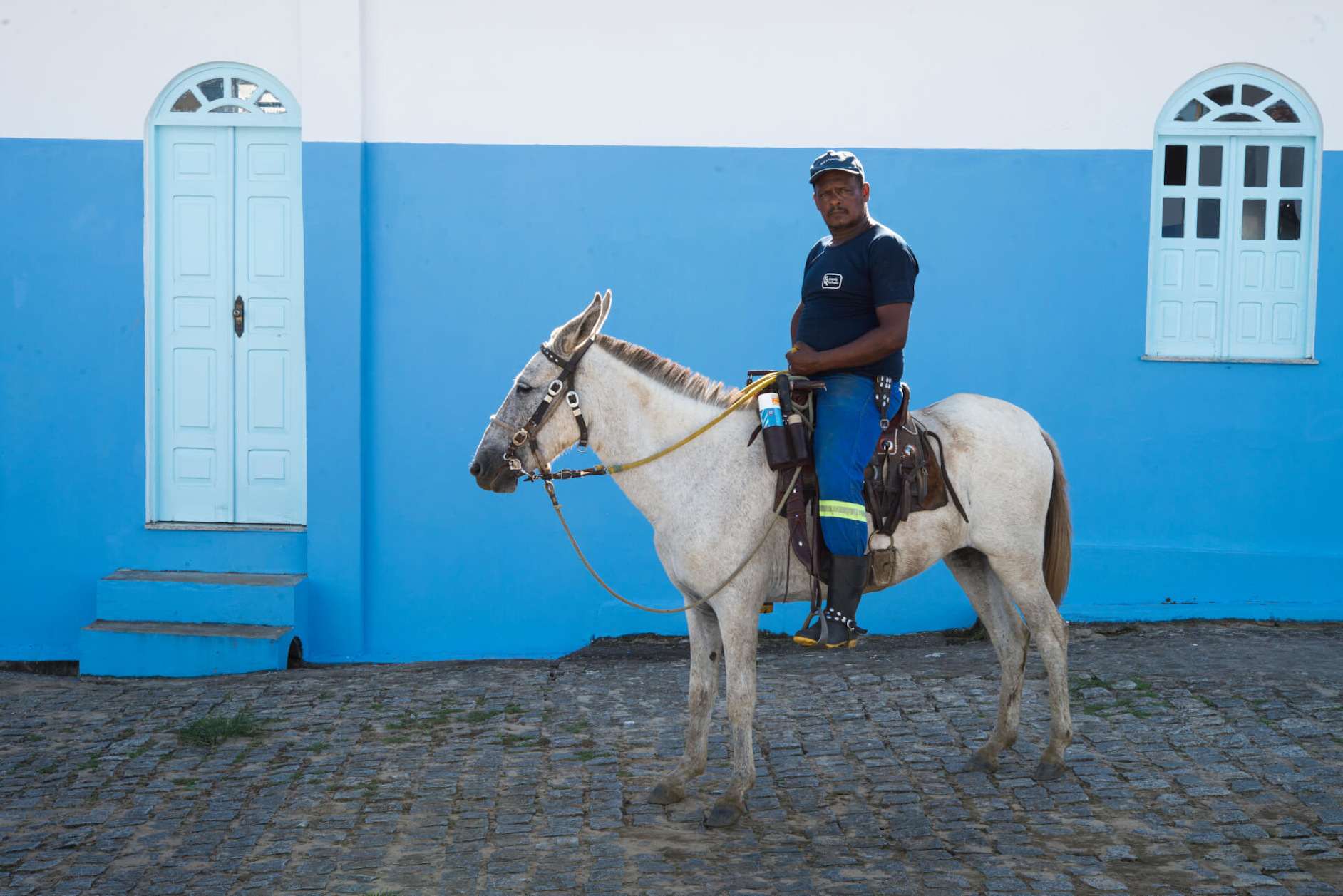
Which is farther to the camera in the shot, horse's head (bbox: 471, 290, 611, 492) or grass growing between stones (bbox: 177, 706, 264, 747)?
grass growing between stones (bbox: 177, 706, 264, 747)

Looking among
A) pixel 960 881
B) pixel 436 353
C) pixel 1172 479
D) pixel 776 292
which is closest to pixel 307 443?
pixel 436 353

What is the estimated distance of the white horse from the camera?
428 centimetres

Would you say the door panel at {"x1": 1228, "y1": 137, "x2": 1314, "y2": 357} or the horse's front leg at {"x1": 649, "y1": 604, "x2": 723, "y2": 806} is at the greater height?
the door panel at {"x1": 1228, "y1": 137, "x2": 1314, "y2": 357}

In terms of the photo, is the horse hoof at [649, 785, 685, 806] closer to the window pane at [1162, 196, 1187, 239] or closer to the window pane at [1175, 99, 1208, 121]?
the window pane at [1162, 196, 1187, 239]

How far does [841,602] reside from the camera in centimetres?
423

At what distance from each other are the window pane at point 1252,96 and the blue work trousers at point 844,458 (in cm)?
481

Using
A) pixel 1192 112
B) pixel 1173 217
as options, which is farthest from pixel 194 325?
pixel 1192 112

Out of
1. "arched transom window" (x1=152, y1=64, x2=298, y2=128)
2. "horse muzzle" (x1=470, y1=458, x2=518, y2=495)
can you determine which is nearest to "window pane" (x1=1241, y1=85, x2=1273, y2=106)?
"horse muzzle" (x1=470, y1=458, x2=518, y2=495)

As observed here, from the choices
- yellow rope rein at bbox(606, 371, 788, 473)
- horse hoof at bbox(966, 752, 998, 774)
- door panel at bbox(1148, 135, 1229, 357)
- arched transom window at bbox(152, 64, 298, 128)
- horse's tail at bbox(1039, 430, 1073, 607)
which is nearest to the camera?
yellow rope rein at bbox(606, 371, 788, 473)

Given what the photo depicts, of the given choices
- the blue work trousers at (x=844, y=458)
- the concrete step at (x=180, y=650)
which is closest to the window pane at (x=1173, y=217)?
the blue work trousers at (x=844, y=458)

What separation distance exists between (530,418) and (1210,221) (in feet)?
18.0

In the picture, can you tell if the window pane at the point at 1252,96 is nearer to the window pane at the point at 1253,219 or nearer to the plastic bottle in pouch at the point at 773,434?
the window pane at the point at 1253,219

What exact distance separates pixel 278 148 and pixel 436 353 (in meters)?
1.77

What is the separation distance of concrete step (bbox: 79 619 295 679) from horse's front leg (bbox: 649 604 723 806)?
334 centimetres
